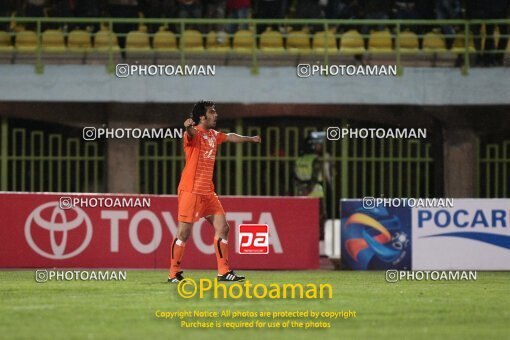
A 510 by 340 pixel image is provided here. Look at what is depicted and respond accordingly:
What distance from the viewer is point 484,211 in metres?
18.7

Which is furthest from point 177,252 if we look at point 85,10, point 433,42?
point 433,42

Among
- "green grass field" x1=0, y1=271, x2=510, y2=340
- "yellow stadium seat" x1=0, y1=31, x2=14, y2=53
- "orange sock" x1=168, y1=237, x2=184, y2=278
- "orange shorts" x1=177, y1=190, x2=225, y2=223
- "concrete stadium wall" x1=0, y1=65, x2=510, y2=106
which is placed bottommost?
"green grass field" x1=0, y1=271, x2=510, y2=340

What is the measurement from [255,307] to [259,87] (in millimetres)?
11790

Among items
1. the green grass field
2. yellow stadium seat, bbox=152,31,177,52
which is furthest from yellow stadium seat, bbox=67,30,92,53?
the green grass field

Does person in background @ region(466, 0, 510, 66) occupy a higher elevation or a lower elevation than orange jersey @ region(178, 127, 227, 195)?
higher

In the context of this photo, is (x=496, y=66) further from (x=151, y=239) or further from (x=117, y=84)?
(x=151, y=239)

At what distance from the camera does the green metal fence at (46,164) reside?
22984 mm

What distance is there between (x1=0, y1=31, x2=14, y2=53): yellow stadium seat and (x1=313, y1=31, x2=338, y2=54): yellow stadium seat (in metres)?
5.96

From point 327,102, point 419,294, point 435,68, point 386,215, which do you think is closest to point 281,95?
point 327,102

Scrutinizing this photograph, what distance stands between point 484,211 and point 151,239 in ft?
16.6

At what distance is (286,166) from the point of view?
23688 millimetres

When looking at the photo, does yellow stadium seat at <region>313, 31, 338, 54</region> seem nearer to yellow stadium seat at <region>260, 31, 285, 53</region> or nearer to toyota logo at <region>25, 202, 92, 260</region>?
yellow stadium seat at <region>260, 31, 285, 53</region>

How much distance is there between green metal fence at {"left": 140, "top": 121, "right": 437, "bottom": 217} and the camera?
2289 cm

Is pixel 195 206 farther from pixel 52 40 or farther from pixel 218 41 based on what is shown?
pixel 52 40
